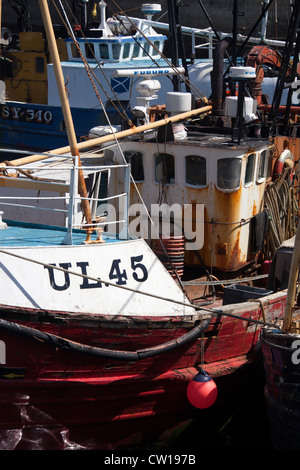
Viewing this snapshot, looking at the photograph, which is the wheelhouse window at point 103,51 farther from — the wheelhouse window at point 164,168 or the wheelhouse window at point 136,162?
the wheelhouse window at point 164,168

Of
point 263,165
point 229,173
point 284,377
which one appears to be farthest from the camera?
point 263,165

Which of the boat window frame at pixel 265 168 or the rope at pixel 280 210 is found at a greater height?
the boat window frame at pixel 265 168

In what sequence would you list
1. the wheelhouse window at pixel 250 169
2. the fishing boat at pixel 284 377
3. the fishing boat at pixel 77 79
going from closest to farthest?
the fishing boat at pixel 284 377 < the wheelhouse window at pixel 250 169 < the fishing boat at pixel 77 79

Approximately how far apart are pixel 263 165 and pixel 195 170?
1291mm

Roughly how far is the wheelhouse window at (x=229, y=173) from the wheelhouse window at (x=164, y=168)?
32.3 inches

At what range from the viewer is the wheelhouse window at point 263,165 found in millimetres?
10853

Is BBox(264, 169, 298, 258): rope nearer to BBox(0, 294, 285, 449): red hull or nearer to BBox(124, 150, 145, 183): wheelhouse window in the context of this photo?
BBox(124, 150, 145, 183): wheelhouse window

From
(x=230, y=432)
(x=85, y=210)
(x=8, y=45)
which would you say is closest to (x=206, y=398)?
(x=230, y=432)

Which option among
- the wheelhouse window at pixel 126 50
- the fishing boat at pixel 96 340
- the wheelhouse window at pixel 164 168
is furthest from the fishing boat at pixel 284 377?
the wheelhouse window at pixel 126 50

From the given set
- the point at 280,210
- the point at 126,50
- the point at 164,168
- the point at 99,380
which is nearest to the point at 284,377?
the point at 99,380

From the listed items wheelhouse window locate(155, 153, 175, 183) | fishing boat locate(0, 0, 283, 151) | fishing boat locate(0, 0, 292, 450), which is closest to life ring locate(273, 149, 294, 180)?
wheelhouse window locate(155, 153, 175, 183)

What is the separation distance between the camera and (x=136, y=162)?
10.9 meters

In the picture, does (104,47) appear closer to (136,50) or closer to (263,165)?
(136,50)

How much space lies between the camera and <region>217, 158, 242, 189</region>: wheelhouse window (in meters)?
10.1
